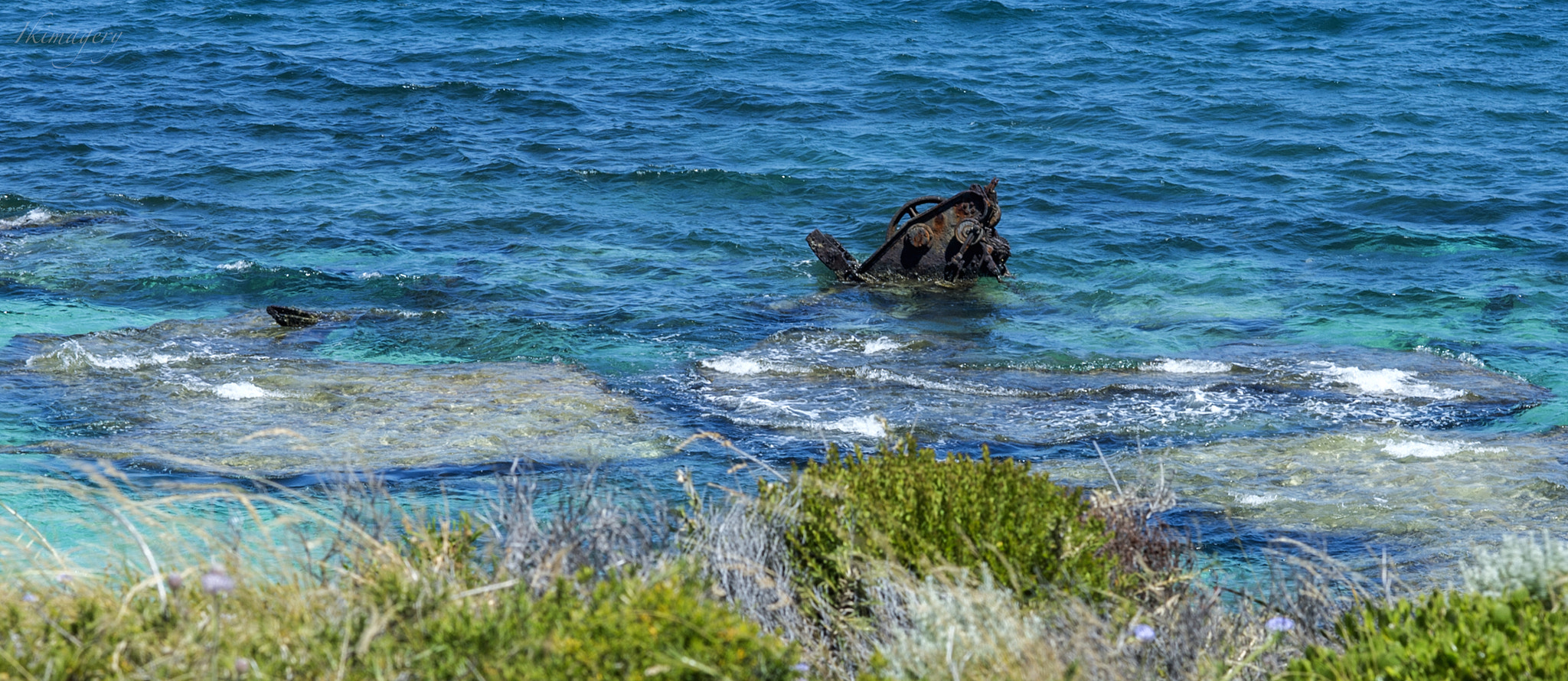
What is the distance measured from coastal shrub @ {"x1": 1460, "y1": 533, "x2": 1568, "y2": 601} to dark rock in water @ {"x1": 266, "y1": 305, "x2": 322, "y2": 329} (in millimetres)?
9025

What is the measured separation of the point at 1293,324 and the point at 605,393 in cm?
611

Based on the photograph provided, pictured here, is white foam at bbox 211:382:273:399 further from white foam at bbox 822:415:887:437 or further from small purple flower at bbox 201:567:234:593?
small purple flower at bbox 201:567:234:593

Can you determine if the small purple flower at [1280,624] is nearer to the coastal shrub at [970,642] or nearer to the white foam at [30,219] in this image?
the coastal shrub at [970,642]

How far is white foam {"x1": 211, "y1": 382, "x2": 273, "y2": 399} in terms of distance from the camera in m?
8.66

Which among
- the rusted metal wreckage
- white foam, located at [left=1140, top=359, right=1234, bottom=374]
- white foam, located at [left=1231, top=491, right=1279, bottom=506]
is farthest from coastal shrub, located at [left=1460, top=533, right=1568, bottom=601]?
the rusted metal wreckage

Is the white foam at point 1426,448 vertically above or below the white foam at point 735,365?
above

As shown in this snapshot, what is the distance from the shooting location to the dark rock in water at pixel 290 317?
10.6 m

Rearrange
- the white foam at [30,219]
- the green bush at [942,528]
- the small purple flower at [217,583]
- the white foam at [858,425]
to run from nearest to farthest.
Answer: the small purple flower at [217,583], the green bush at [942,528], the white foam at [858,425], the white foam at [30,219]

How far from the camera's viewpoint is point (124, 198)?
15641 mm

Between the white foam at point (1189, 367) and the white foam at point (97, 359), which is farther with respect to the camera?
the white foam at point (1189, 367)

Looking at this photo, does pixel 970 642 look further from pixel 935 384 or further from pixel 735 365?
pixel 735 365

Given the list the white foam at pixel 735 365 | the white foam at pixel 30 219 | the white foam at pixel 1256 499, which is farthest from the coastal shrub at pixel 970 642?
the white foam at pixel 30 219

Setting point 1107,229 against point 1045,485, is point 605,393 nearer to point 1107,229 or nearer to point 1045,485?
point 1045,485

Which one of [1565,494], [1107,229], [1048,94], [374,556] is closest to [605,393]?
[374,556]
